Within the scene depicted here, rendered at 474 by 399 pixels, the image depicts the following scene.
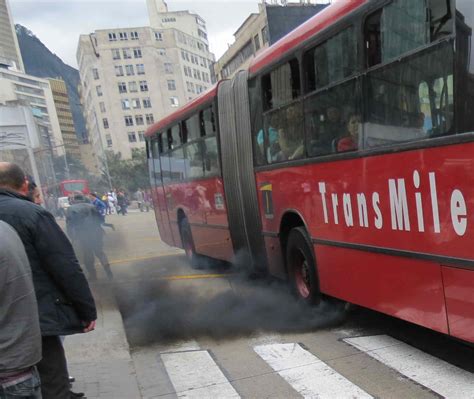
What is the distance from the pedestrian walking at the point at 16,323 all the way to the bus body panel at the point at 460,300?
287 centimetres

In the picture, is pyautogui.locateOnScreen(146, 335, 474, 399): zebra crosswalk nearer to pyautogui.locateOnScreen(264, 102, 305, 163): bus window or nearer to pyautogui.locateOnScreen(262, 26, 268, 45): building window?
pyautogui.locateOnScreen(264, 102, 305, 163): bus window

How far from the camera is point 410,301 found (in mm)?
4043

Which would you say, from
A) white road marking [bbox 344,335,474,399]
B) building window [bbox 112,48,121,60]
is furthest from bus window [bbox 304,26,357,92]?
building window [bbox 112,48,121,60]

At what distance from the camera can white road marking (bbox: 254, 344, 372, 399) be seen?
3.78 meters

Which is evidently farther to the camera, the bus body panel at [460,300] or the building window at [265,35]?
the building window at [265,35]

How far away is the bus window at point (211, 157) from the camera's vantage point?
8.05 m

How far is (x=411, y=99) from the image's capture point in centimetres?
383

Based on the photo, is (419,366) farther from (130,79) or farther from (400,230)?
(130,79)

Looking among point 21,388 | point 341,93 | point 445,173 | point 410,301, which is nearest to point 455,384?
point 410,301

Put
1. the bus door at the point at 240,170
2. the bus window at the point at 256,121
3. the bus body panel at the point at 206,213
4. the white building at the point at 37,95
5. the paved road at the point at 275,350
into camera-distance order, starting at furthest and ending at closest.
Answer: the white building at the point at 37,95 → the bus body panel at the point at 206,213 → the bus door at the point at 240,170 → the bus window at the point at 256,121 → the paved road at the point at 275,350

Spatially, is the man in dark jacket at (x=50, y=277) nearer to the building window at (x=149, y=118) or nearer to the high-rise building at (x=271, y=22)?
the high-rise building at (x=271, y=22)

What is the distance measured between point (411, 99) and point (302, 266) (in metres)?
3.00

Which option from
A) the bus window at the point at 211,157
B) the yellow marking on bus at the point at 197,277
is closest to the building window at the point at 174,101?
the yellow marking on bus at the point at 197,277

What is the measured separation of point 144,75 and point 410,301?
105269mm
